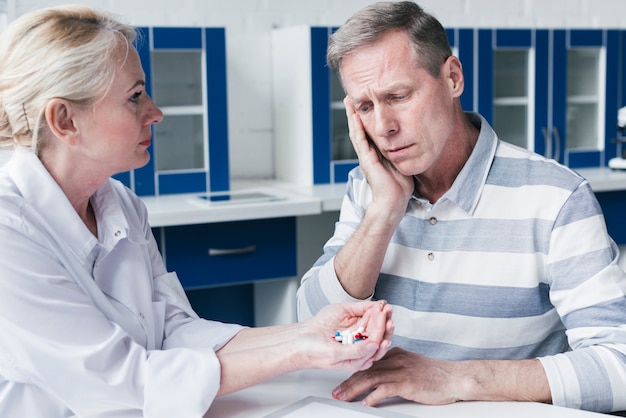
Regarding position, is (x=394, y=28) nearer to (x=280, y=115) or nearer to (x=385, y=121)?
(x=385, y=121)

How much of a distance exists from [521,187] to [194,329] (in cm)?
70

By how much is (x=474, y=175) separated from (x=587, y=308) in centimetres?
35

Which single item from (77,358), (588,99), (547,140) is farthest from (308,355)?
(588,99)

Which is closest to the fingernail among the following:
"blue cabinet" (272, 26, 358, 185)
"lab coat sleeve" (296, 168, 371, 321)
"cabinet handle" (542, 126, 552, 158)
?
"lab coat sleeve" (296, 168, 371, 321)

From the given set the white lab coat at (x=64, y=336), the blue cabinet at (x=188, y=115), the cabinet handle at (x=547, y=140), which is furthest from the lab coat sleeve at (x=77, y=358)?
the cabinet handle at (x=547, y=140)

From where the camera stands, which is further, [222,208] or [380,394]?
[222,208]

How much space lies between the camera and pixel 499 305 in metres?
1.61

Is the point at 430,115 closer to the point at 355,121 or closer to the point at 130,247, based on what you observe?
the point at 355,121

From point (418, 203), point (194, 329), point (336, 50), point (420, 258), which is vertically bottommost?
point (194, 329)

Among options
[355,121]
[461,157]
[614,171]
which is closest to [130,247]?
[355,121]

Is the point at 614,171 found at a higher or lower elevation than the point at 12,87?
lower

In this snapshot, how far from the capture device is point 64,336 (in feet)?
4.18

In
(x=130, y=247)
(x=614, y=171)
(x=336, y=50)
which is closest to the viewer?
(x=130, y=247)

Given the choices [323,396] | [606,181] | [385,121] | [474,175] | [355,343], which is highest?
[385,121]
